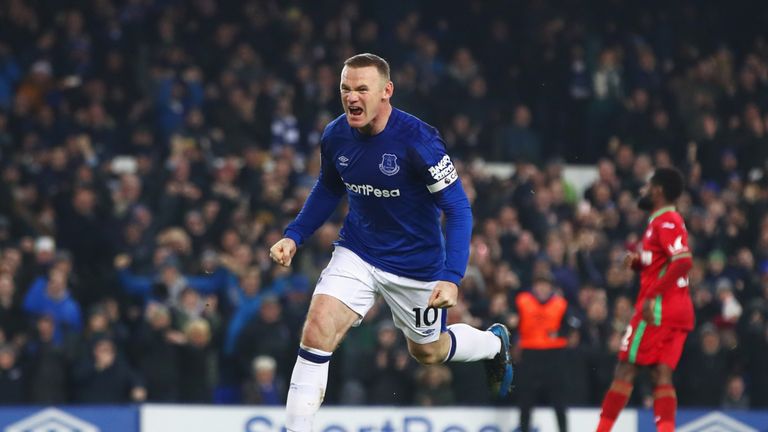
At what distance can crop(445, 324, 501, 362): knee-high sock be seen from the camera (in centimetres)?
910

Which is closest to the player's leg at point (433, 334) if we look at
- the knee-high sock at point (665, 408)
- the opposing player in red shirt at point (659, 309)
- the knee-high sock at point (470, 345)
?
the knee-high sock at point (470, 345)

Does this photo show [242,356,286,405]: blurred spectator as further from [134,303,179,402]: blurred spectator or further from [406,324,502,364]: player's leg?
[406,324,502,364]: player's leg

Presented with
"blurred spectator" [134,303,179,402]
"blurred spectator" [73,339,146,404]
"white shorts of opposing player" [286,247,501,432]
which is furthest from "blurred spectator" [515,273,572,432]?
Result: "white shorts of opposing player" [286,247,501,432]

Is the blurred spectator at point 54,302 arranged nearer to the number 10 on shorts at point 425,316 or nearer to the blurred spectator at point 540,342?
the blurred spectator at point 540,342

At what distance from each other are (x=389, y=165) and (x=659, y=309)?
276 cm

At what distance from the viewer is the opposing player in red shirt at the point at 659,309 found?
1014cm

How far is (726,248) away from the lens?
54.6 feet

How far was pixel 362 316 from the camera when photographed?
859cm

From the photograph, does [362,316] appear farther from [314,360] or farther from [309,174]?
[309,174]

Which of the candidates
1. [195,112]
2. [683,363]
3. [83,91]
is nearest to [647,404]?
[683,363]

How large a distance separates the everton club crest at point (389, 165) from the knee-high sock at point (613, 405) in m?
2.73

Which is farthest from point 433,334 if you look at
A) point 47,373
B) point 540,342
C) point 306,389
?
→ point 47,373

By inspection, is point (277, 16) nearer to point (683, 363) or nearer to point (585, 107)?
point (585, 107)

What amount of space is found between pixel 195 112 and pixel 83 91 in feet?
4.19
